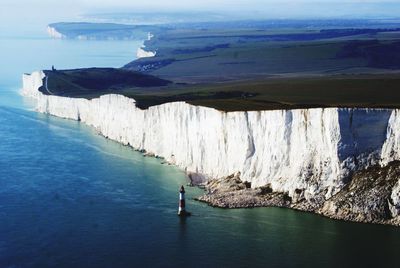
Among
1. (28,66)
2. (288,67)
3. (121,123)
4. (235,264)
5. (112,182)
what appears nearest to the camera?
(235,264)

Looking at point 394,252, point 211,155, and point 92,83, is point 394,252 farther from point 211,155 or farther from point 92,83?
point 92,83

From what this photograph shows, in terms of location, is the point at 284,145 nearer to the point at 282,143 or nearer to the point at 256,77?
the point at 282,143

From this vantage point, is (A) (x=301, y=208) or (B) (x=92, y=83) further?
(B) (x=92, y=83)

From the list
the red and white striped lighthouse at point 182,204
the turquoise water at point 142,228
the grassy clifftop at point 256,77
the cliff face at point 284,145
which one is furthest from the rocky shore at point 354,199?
the grassy clifftop at point 256,77

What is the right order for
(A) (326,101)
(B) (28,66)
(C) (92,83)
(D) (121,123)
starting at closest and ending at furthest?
(A) (326,101) → (D) (121,123) → (C) (92,83) → (B) (28,66)

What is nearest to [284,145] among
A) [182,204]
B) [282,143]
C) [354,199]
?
[282,143]

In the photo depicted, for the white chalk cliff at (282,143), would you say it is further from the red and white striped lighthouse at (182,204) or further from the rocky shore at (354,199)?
the red and white striped lighthouse at (182,204)

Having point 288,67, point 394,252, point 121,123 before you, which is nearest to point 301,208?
point 394,252
